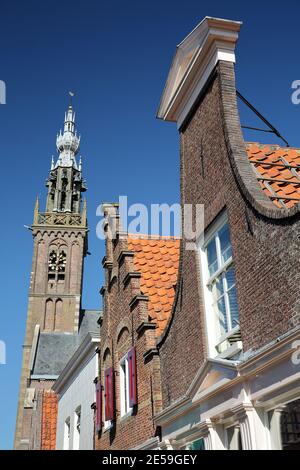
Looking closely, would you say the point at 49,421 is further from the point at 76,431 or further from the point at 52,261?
the point at 52,261

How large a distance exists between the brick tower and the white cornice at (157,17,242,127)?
1505 inches

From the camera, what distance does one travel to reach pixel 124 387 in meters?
12.5

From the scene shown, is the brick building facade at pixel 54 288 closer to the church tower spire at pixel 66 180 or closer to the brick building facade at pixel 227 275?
the church tower spire at pixel 66 180

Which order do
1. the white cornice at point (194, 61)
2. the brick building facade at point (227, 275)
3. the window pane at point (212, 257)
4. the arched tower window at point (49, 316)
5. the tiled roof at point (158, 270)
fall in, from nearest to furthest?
→ the brick building facade at point (227, 275) < the window pane at point (212, 257) < the white cornice at point (194, 61) < the tiled roof at point (158, 270) < the arched tower window at point (49, 316)

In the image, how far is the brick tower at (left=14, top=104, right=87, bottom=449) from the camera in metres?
47.1

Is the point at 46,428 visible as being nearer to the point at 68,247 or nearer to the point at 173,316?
the point at 173,316

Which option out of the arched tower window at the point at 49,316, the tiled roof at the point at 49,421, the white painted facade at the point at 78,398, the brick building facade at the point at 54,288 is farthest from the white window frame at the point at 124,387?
the arched tower window at the point at 49,316

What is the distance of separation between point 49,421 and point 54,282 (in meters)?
32.6

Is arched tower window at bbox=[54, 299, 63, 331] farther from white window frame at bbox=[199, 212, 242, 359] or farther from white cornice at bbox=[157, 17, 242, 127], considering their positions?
white window frame at bbox=[199, 212, 242, 359]

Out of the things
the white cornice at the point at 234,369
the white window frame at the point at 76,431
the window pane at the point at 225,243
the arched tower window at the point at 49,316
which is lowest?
the white cornice at the point at 234,369

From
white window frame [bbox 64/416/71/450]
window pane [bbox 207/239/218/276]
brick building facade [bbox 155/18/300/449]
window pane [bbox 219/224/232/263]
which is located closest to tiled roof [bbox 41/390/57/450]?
white window frame [bbox 64/416/71/450]

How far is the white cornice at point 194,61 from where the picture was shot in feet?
28.9

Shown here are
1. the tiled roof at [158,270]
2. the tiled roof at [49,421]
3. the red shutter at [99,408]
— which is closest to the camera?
the tiled roof at [158,270]

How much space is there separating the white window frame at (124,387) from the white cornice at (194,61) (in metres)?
5.67
